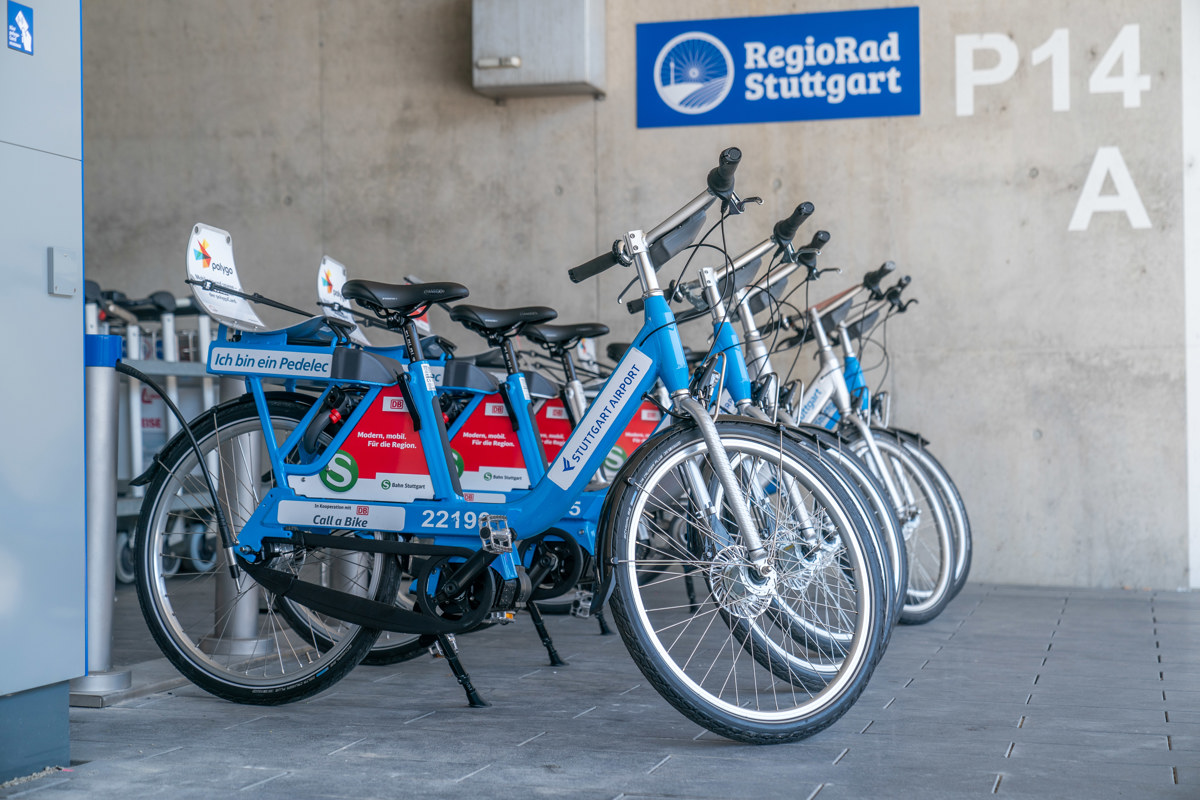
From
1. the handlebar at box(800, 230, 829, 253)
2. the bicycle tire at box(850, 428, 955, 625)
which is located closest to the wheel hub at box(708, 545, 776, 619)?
the handlebar at box(800, 230, 829, 253)

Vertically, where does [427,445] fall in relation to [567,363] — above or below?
below

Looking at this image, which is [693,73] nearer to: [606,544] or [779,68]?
[779,68]

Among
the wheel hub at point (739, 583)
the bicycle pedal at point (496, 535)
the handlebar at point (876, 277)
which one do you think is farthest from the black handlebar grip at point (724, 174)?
the handlebar at point (876, 277)

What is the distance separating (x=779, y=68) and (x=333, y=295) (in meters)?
2.65

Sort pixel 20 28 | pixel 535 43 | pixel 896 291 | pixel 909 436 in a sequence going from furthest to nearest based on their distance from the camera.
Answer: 1. pixel 535 43
2. pixel 896 291
3. pixel 909 436
4. pixel 20 28

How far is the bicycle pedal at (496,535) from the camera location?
268cm

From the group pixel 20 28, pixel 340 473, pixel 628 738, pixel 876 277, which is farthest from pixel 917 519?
pixel 20 28

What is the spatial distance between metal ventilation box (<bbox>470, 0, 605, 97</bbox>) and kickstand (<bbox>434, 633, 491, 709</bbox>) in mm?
3060

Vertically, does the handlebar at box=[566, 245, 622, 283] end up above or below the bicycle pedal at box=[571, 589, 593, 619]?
above

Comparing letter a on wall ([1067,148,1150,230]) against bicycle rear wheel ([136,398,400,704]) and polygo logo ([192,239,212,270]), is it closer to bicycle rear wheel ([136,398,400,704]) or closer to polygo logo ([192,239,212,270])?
bicycle rear wheel ([136,398,400,704])

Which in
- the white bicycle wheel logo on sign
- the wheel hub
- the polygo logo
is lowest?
the wheel hub

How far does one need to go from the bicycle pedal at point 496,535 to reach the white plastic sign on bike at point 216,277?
791 millimetres

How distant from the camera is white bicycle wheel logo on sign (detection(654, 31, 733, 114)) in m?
5.32

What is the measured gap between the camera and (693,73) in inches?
211
